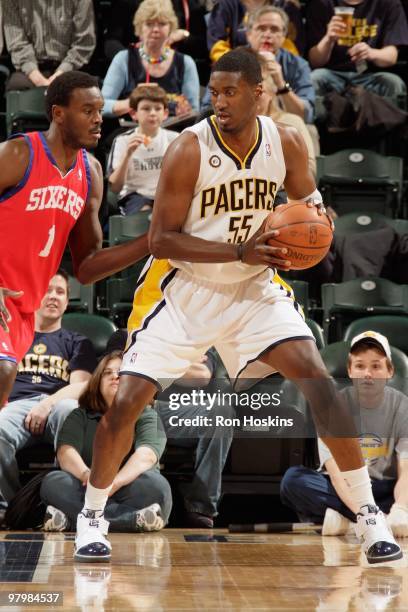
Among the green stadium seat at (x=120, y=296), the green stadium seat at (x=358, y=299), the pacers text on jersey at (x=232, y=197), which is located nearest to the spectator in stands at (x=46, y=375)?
the green stadium seat at (x=120, y=296)

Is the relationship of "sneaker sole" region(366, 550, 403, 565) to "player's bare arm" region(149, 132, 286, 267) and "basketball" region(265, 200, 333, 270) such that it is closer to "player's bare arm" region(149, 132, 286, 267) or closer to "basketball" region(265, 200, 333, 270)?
"basketball" region(265, 200, 333, 270)

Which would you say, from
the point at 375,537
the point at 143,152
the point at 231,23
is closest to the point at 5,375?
the point at 375,537

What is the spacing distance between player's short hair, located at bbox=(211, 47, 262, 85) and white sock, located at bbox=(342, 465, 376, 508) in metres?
1.60

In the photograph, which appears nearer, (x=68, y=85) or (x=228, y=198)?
(x=228, y=198)

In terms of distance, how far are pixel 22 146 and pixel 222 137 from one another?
2.69 ft

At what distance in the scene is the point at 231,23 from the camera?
846cm

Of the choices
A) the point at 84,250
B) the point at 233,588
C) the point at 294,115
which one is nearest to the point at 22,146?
the point at 84,250

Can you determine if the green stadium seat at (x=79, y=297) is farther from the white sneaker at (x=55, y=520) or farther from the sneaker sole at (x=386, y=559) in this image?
the sneaker sole at (x=386, y=559)

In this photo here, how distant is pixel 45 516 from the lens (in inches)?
218

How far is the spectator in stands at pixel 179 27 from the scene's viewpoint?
8.78 meters

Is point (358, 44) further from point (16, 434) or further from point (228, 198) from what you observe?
point (228, 198)

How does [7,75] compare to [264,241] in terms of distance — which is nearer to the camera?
[264,241]

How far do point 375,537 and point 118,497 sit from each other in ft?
5.94

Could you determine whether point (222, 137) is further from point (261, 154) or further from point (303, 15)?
point (303, 15)
